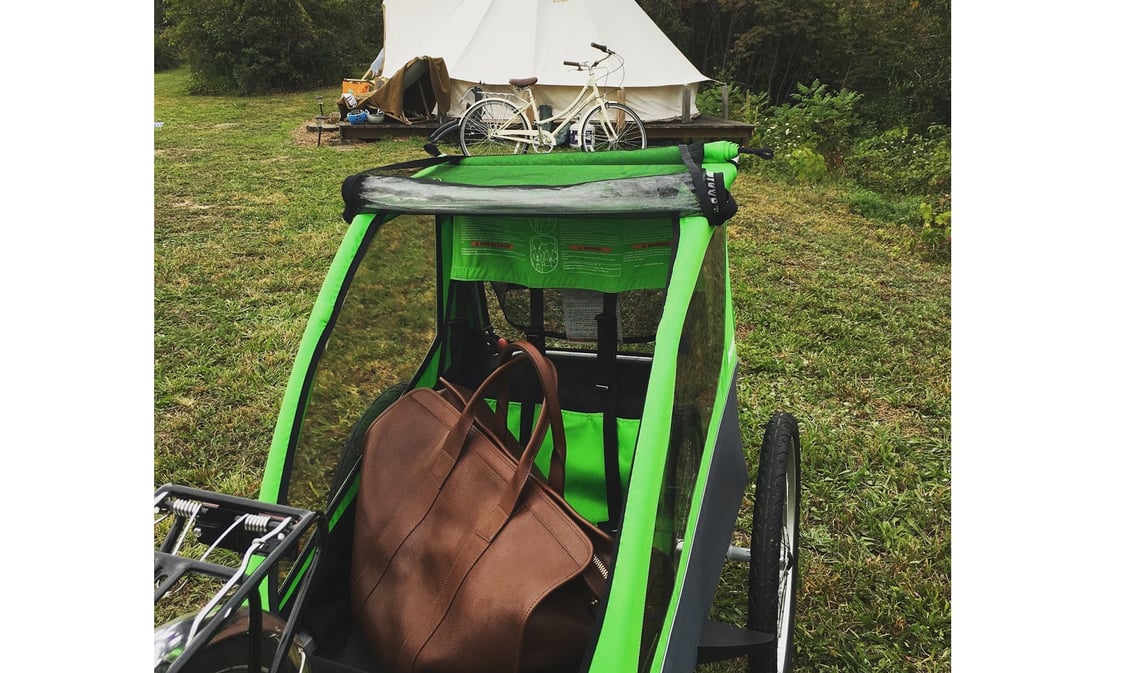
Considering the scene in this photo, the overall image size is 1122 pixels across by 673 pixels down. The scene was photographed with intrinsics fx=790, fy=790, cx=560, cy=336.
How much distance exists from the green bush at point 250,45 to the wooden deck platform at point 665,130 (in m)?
8.27

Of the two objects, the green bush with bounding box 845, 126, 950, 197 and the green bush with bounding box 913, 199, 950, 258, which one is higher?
the green bush with bounding box 845, 126, 950, 197

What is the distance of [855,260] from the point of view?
5.23 metres

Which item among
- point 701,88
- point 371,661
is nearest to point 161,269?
point 371,661

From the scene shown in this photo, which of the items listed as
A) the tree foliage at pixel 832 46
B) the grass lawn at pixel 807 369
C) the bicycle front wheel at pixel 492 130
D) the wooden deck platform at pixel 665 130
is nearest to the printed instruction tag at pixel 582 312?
the grass lawn at pixel 807 369

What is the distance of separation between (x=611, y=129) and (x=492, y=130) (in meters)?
1.30

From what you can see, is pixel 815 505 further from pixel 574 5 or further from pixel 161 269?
pixel 574 5

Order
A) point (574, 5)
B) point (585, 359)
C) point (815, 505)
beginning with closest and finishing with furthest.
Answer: point (585, 359) → point (815, 505) → point (574, 5)

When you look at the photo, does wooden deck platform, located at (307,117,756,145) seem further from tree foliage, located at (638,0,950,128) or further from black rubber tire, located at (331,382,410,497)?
black rubber tire, located at (331,382,410,497)

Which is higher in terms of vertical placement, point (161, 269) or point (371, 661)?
point (161, 269)

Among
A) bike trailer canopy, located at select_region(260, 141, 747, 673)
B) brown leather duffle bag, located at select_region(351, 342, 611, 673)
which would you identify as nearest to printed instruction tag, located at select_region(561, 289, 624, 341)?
bike trailer canopy, located at select_region(260, 141, 747, 673)

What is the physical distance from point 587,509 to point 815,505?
1.03m

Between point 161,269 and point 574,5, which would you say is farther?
point 574,5

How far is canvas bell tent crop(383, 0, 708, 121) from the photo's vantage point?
919 cm

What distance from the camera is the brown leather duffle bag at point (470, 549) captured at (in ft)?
4.51
